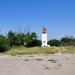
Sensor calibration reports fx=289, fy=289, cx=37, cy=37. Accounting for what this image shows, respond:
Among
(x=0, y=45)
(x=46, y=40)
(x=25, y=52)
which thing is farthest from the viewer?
(x=46, y=40)

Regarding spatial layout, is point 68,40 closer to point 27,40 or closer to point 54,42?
point 54,42

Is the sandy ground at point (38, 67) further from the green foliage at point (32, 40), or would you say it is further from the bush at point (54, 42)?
the green foliage at point (32, 40)

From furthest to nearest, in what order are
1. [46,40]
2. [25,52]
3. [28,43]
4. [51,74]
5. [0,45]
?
[28,43] < [46,40] < [0,45] < [25,52] < [51,74]

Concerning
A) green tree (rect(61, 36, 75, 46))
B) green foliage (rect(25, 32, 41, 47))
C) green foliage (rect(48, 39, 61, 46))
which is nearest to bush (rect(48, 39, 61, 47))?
green foliage (rect(48, 39, 61, 46))

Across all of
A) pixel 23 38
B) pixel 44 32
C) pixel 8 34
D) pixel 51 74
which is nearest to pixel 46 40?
pixel 44 32

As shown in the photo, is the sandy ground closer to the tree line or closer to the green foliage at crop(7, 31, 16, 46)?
the tree line

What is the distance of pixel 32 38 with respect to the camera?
55.0 metres

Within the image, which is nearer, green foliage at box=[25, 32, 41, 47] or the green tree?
green foliage at box=[25, 32, 41, 47]

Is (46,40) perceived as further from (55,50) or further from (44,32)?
(55,50)

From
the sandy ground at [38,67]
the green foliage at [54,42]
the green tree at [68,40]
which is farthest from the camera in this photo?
the green tree at [68,40]

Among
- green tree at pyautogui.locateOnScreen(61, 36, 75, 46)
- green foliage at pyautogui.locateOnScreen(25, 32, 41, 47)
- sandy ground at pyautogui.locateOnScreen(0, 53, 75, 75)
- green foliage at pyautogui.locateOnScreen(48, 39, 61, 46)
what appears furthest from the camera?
green tree at pyautogui.locateOnScreen(61, 36, 75, 46)

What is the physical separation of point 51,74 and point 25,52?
25452 mm

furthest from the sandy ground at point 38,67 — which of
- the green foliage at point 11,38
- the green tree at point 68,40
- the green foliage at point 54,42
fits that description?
the green tree at point 68,40

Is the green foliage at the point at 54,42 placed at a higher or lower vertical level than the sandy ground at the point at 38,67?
higher
